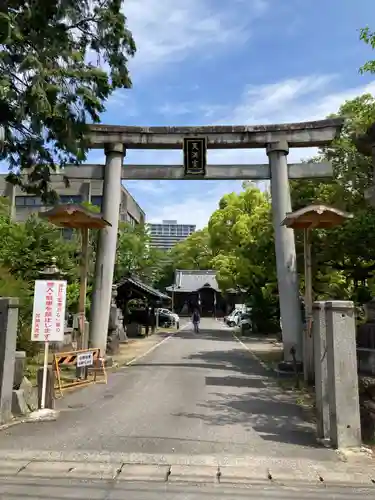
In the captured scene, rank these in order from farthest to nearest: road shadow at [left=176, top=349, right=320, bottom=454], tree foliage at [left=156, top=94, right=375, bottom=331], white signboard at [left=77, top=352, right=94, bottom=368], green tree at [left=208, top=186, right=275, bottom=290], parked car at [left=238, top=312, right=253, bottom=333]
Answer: parked car at [left=238, top=312, right=253, bottom=333] → green tree at [left=208, top=186, right=275, bottom=290] → tree foliage at [left=156, top=94, right=375, bottom=331] → white signboard at [left=77, top=352, right=94, bottom=368] → road shadow at [left=176, top=349, right=320, bottom=454]

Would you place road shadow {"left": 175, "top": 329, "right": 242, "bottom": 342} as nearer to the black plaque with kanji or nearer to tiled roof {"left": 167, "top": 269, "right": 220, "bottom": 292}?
the black plaque with kanji

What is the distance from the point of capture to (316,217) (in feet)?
40.0

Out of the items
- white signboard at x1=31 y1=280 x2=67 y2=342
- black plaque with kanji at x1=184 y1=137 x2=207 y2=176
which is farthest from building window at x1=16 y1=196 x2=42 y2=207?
white signboard at x1=31 y1=280 x2=67 y2=342

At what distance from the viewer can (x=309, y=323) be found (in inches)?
496

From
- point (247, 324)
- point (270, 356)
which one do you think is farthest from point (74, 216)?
point (247, 324)

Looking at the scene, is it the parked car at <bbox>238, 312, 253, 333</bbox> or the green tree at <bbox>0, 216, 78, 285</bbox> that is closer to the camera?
the green tree at <bbox>0, 216, 78, 285</bbox>

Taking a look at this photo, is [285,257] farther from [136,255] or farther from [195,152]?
[136,255]

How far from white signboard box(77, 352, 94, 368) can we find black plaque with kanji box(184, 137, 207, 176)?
6.49 meters

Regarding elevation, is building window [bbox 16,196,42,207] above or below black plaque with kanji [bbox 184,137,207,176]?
above

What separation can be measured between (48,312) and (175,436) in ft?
11.5

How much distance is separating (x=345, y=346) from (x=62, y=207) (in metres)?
8.08

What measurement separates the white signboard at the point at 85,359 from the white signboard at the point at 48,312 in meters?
2.01

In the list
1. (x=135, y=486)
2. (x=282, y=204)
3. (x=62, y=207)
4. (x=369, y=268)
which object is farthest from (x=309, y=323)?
(x=135, y=486)

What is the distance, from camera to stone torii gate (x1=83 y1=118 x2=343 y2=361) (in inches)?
548
